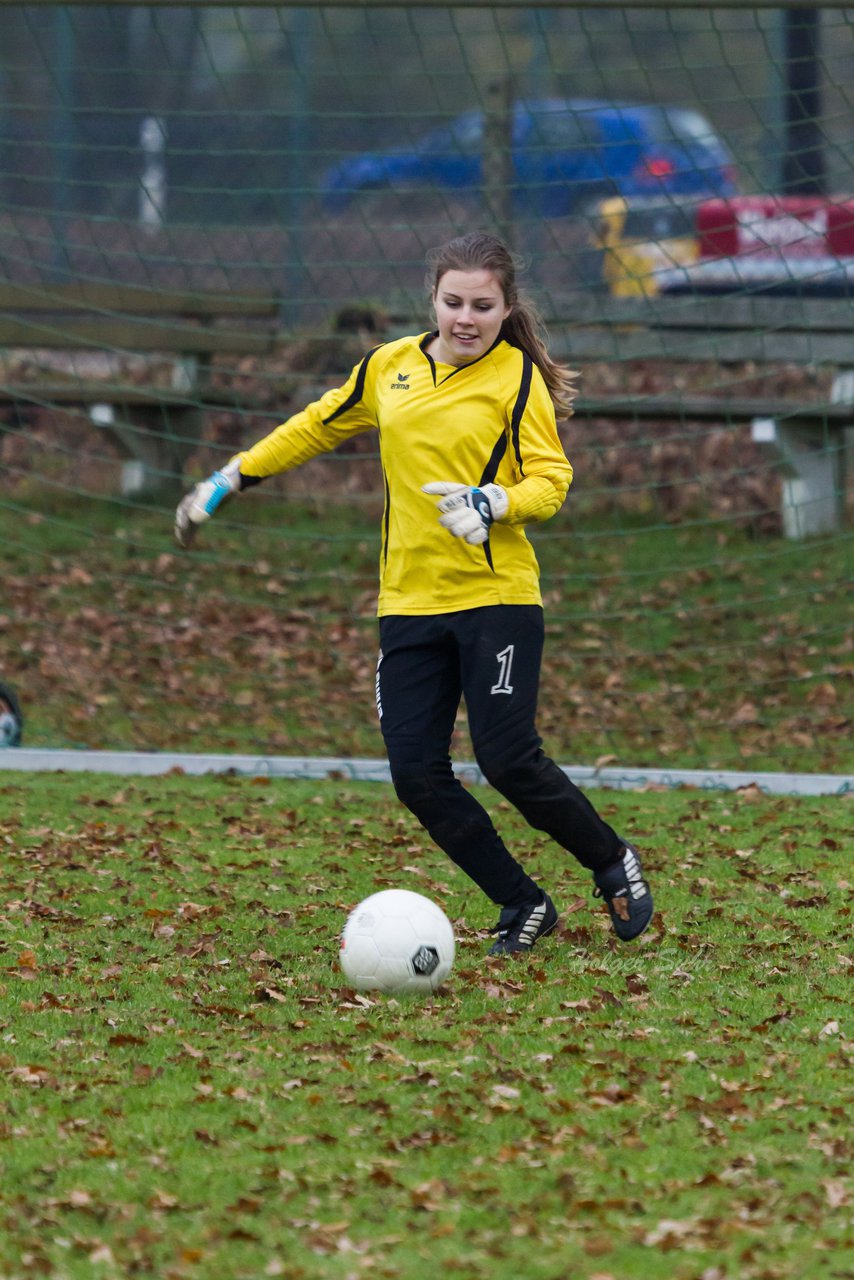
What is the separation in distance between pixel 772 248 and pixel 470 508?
5416 mm

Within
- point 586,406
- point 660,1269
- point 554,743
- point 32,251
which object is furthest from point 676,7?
point 32,251

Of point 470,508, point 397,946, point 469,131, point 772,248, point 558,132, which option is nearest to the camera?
point 470,508

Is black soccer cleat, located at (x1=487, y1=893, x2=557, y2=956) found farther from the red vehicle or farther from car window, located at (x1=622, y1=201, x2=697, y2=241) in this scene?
car window, located at (x1=622, y1=201, x2=697, y2=241)

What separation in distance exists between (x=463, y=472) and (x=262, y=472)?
2.30 feet

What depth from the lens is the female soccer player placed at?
5012 mm

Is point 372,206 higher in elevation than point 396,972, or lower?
higher

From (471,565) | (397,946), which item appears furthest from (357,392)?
(397,946)

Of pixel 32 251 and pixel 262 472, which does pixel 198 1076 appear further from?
pixel 32 251

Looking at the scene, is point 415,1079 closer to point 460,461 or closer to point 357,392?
point 460,461

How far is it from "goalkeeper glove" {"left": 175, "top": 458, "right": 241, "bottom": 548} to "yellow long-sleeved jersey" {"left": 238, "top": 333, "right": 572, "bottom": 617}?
53cm

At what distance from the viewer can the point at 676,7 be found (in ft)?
23.9

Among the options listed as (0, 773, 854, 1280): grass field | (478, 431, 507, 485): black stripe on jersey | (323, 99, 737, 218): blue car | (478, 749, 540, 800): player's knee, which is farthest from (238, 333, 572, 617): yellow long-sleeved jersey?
(323, 99, 737, 218): blue car

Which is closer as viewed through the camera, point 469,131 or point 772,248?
point 772,248

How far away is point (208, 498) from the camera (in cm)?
532
